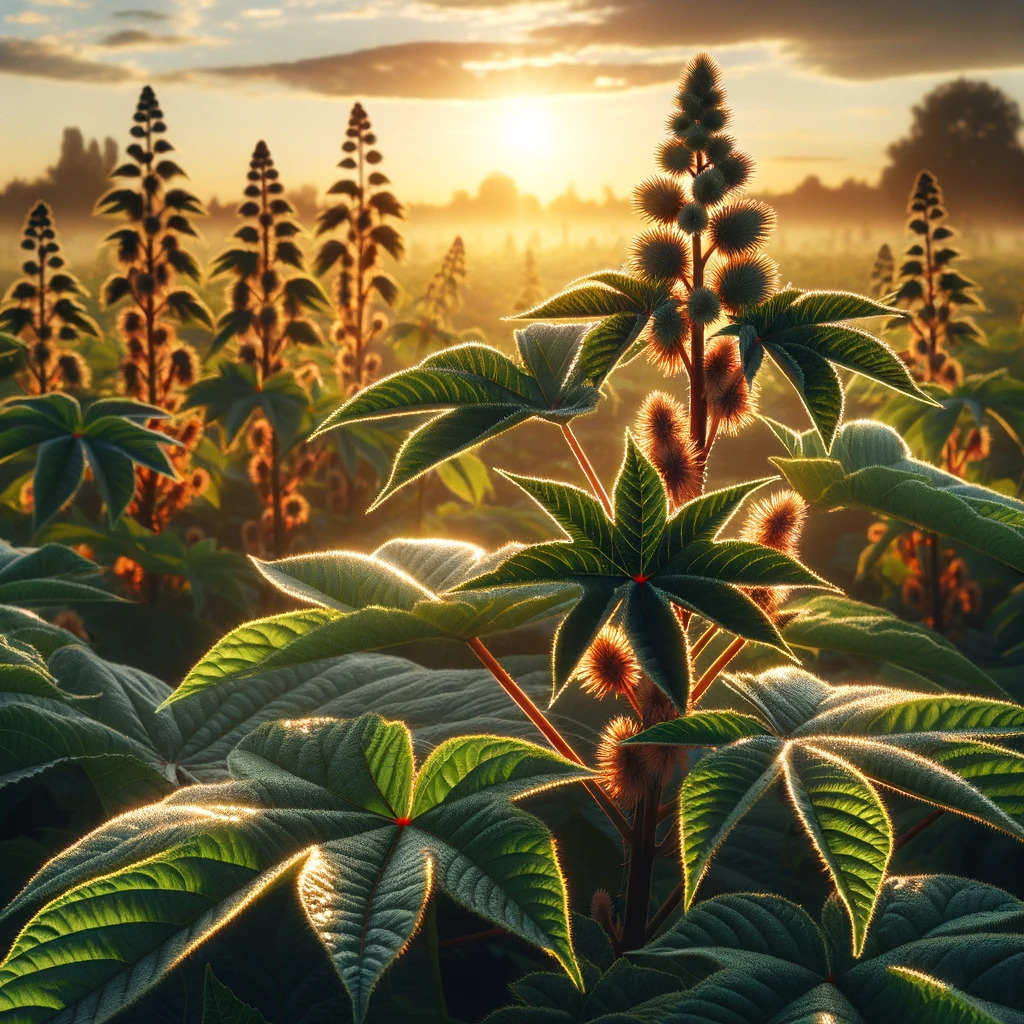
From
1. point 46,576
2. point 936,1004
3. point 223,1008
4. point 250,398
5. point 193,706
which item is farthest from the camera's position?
point 250,398

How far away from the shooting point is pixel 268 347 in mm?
3682

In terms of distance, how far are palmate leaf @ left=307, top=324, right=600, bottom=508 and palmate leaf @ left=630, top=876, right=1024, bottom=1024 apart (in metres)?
0.54

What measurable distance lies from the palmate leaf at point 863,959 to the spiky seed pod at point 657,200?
771mm

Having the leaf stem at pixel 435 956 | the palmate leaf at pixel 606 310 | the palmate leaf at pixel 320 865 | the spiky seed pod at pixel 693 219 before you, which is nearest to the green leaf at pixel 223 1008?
the palmate leaf at pixel 320 865

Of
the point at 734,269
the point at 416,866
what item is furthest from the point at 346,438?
the point at 416,866

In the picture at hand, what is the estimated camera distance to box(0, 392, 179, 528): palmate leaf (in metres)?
2.23

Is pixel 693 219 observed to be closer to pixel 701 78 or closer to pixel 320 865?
pixel 701 78

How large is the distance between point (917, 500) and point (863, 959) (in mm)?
500

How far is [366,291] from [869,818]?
3.67m

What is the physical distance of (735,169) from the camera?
1223 mm

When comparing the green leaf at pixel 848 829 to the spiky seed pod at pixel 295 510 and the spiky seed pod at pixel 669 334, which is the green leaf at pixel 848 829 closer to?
the spiky seed pod at pixel 669 334

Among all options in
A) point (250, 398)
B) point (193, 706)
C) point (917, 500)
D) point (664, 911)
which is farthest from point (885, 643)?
point (250, 398)

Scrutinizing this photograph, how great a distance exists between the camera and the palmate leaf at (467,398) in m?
1.13

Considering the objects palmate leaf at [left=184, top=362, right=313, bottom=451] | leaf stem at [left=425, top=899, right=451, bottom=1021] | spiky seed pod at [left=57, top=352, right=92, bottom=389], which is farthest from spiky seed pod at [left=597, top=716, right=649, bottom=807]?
A: spiky seed pod at [left=57, top=352, right=92, bottom=389]
